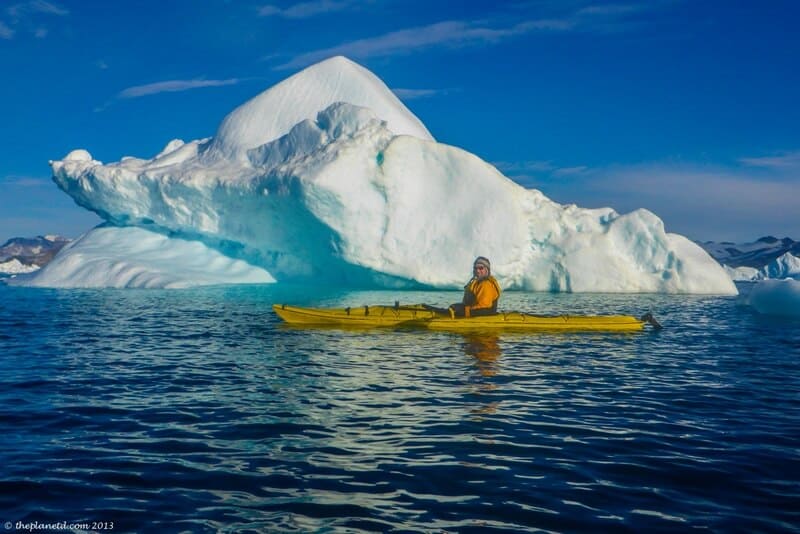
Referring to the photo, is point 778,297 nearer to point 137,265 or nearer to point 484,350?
point 484,350

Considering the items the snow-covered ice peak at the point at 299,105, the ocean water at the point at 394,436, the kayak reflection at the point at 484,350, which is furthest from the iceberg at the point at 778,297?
the snow-covered ice peak at the point at 299,105

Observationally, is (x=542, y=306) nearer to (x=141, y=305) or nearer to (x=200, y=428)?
(x=141, y=305)

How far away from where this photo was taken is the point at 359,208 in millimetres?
28688

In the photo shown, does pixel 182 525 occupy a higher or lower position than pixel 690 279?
lower

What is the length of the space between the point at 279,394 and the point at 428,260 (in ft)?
71.8

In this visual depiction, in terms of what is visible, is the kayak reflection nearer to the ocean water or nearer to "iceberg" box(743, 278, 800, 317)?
the ocean water

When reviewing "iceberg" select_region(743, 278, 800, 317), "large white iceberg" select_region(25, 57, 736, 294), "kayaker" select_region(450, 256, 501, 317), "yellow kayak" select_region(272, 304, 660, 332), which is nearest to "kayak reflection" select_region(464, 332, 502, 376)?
"yellow kayak" select_region(272, 304, 660, 332)

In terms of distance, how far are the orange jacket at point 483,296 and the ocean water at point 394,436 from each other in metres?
1.87

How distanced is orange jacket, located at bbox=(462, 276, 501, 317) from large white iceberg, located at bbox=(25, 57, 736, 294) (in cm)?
1289

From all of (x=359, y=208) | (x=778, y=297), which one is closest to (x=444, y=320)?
(x=359, y=208)

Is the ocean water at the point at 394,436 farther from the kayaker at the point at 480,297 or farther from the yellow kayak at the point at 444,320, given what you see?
the kayaker at the point at 480,297

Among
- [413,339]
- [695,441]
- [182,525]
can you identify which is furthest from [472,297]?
[182,525]

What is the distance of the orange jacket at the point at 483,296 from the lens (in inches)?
627

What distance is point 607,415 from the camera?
800 cm
